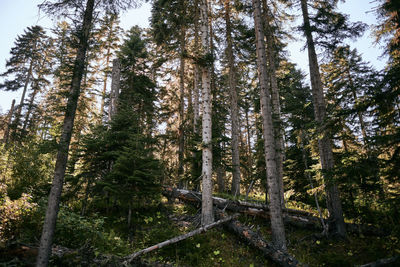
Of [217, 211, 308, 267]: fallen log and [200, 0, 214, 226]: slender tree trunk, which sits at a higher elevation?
[200, 0, 214, 226]: slender tree trunk

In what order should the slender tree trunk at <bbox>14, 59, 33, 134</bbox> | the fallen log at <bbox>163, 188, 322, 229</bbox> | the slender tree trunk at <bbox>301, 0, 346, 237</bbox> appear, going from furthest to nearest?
1. the slender tree trunk at <bbox>14, 59, 33, 134</bbox>
2. the fallen log at <bbox>163, 188, 322, 229</bbox>
3. the slender tree trunk at <bbox>301, 0, 346, 237</bbox>

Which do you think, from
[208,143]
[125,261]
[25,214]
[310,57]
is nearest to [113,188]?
[25,214]

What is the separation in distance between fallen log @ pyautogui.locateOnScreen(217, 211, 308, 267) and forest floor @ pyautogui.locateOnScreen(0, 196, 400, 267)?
11.0 inches

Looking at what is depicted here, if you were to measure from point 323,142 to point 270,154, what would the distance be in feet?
12.3

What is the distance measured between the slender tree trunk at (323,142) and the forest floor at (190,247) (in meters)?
0.85

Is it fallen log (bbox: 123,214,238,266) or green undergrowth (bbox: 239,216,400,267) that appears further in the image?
green undergrowth (bbox: 239,216,400,267)

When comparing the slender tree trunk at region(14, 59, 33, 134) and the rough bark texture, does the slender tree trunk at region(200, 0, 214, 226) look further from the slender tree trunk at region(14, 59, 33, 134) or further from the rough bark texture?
the slender tree trunk at region(14, 59, 33, 134)

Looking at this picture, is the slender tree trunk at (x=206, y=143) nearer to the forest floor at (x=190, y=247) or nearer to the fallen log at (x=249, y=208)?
the forest floor at (x=190, y=247)

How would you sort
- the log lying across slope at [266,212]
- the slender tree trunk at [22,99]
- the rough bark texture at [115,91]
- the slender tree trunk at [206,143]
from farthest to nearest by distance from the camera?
the slender tree trunk at [22,99] → the rough bark texture at [115,91] → the log lying across slope at [266,212] → the slender tree trunk at [206,143]

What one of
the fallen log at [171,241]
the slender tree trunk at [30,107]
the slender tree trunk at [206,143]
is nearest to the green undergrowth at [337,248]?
the fallen log at [171,241]

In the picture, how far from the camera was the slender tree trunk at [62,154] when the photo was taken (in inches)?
214

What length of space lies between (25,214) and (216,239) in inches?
276

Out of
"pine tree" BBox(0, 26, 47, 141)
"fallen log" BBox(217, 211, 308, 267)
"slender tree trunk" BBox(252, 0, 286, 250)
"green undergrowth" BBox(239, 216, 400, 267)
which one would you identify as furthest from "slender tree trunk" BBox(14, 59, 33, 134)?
"green undergrowth" BBox(239, 216, 400, 267)

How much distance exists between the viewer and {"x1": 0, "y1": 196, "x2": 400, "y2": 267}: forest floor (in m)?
5.49
